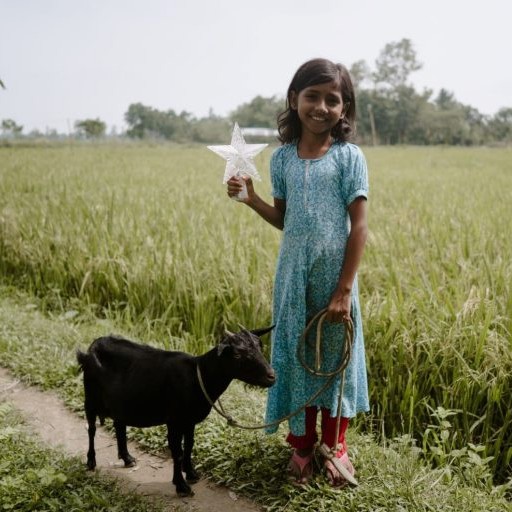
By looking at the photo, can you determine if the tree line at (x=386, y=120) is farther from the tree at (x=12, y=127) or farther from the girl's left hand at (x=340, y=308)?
the girl's left hand at (x=340, y=308)

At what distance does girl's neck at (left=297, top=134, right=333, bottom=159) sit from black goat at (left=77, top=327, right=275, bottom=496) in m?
0.65

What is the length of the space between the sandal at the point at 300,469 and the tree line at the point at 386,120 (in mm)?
32004

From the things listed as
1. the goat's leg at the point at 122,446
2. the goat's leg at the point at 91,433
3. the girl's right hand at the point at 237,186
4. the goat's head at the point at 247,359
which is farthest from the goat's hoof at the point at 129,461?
the girl's right hand at the point at 237,186

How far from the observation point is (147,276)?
4102 millimetres

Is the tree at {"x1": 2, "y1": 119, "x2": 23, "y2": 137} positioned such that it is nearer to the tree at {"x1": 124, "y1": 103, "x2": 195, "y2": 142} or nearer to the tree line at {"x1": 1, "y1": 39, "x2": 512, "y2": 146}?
the tree line at {"x1": 1, "y1": 39, "x2": 512, "y2": 146}

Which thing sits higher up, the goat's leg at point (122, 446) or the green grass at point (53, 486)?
the goat's leg at point (122, 446)

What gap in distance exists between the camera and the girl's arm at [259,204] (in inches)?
77.1

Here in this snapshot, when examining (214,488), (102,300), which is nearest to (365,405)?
(214,488)

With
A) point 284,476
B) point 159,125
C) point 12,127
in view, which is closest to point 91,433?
point 284,476

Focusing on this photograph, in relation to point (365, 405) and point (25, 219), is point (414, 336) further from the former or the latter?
point (25, 219)

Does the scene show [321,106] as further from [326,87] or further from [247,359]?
[247,359]

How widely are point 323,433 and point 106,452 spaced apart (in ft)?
3.11

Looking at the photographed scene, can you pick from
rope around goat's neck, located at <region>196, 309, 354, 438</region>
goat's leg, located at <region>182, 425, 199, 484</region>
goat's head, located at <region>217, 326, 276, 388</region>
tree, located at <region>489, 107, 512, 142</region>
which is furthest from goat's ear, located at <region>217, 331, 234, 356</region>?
tree, located at <region>489, 107, 512, 142</region>

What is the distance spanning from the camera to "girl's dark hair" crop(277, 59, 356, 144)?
1.92 meters
